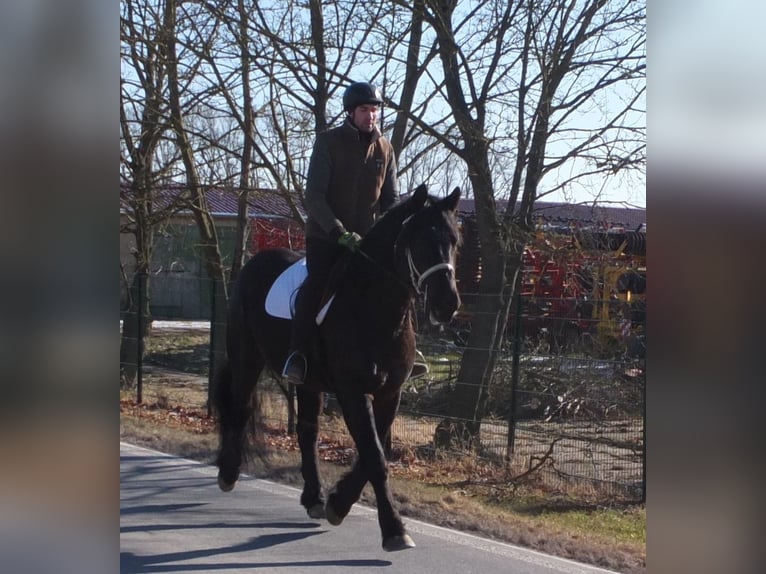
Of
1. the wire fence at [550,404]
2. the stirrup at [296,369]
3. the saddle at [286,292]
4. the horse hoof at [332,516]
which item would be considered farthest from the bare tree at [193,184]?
the horse hoof at [332,516]

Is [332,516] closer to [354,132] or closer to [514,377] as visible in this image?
[354,132]

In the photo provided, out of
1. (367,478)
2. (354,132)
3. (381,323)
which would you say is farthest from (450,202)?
(367,478)

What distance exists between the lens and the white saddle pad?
618cm

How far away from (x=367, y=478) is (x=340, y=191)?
1.78 meters

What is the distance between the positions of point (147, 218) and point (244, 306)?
6278 mm

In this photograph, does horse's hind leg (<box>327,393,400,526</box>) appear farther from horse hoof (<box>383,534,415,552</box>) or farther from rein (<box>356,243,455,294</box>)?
rein (<box>356,243,455,294</box>)

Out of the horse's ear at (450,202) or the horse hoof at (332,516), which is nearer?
the horse's ear at (450,202)

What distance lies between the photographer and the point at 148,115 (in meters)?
11.7

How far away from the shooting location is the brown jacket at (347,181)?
5484mm

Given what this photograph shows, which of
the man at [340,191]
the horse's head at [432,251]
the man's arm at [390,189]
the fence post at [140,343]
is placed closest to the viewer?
the horse's head at [432,251]

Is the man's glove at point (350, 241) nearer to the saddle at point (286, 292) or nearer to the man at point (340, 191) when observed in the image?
the man at point (340, 191)

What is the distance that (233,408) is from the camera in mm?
7238
